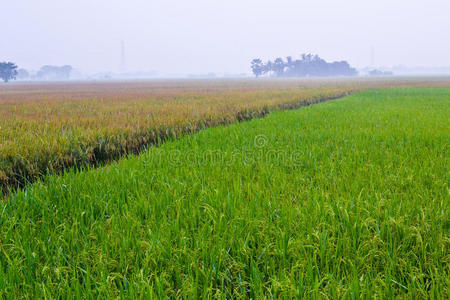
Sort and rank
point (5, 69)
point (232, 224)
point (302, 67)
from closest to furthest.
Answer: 1. point (232, 224)
2. point (5, 69)
3. point (302, 67)

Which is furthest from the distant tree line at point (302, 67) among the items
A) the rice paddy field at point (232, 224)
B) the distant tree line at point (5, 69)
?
the rice paddy field at point (232, 224)

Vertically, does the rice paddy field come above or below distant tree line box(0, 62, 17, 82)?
below

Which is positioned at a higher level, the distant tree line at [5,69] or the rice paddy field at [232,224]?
the distant tree line at [5,69]

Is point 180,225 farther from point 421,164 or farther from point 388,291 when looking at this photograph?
point 421,164

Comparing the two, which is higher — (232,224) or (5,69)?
(5,69)

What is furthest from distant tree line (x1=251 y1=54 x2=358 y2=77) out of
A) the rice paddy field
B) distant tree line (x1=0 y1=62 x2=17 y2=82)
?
the rice paddy field

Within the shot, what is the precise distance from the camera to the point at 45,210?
2.68 meters

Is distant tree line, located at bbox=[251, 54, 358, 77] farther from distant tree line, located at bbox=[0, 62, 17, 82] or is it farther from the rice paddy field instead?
the rice paddy field

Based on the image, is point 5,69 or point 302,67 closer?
point 5,69

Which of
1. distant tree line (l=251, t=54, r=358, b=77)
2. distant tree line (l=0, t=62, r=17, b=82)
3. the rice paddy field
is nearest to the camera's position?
the rice paddy field

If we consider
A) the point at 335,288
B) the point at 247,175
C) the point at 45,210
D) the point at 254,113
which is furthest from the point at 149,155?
the point at 254,113

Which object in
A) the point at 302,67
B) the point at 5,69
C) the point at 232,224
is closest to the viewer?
the point at 232,224

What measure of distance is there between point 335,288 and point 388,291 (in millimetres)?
273

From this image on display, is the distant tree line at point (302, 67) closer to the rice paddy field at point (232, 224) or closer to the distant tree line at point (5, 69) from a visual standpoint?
the distant tree line at point (5, 69)
